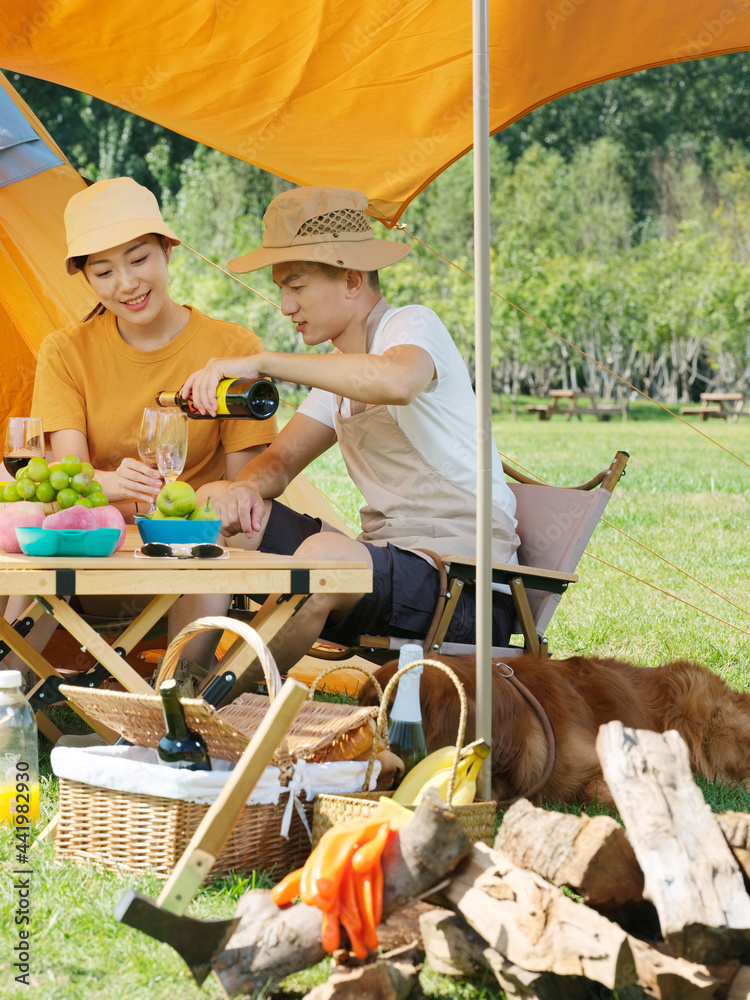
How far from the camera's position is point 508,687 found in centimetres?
248

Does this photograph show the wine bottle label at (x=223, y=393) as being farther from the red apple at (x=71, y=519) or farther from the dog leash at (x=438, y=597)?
the dog leash at (x=438, y=597)

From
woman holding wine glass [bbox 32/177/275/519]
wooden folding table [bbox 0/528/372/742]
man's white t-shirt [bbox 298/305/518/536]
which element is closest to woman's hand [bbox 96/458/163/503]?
wooden folding table [bbox 0/528/372/742]

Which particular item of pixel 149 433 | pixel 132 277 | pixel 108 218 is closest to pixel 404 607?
pixel 149 433

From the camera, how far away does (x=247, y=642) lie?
2031mm

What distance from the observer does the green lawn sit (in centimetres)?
169

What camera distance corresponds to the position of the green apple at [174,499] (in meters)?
2.18

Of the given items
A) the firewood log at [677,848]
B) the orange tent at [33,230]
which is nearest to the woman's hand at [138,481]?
the firewood log at [677,848]

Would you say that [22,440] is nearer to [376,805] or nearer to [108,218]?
[108,218]

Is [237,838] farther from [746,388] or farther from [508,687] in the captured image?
[746,388]

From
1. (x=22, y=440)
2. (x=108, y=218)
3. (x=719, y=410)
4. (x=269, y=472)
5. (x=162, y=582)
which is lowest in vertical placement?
(x=719, y=410)

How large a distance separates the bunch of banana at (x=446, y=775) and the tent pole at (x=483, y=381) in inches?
1.8

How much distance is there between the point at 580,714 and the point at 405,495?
0.75m

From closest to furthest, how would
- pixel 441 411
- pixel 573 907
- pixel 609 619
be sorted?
pixel 573 907, pixel 441 411, pixel 609 619

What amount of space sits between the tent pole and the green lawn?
519mm
